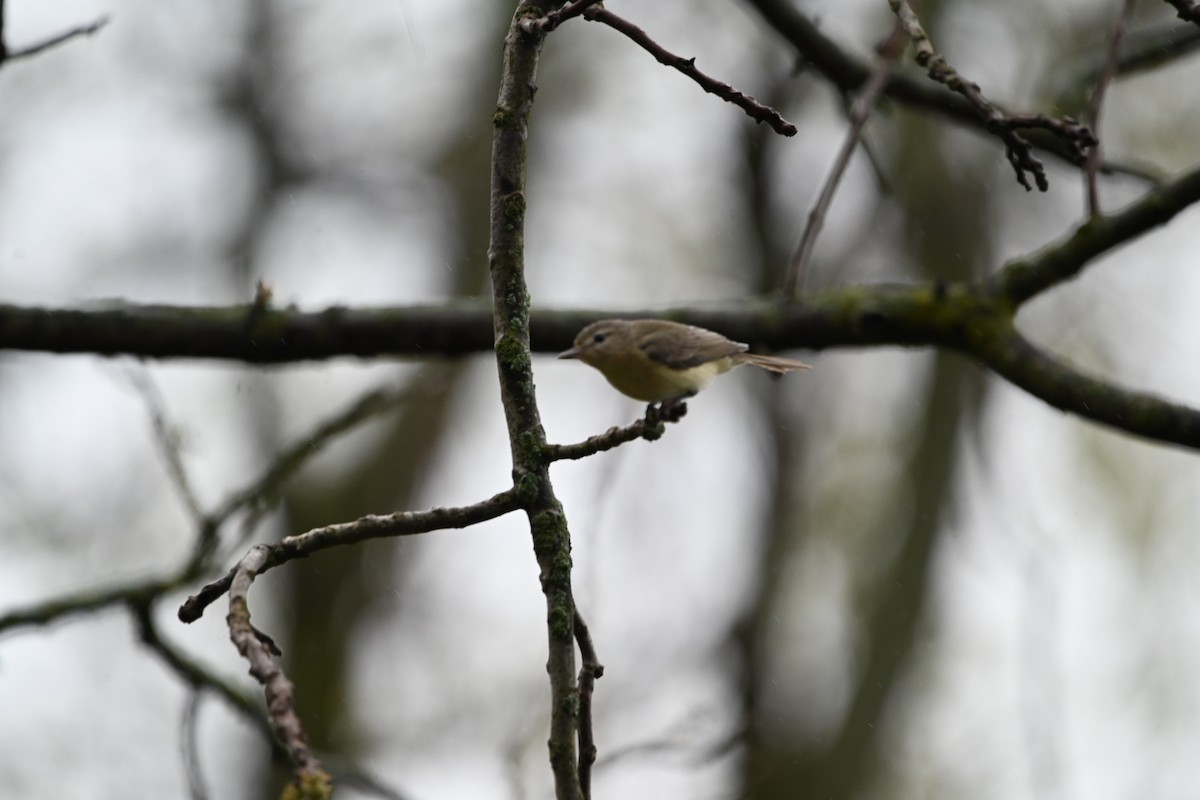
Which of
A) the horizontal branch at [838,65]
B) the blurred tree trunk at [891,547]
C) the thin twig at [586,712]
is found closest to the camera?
the thin twig at [586,712]

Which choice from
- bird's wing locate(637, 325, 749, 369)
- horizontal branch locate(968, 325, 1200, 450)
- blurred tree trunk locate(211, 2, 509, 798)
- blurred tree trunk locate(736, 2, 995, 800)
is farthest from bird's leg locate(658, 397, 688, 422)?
blurred tree trunk locate(736, 2, 995, 800)

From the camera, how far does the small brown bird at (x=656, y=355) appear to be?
408cm

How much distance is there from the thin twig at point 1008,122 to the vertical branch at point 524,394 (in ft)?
2.73

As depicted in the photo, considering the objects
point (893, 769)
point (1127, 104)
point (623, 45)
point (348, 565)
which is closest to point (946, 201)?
point (1127, 104)

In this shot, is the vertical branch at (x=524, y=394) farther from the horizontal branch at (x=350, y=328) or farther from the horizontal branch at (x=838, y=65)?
the horizontal branch at (x=838, y=65)

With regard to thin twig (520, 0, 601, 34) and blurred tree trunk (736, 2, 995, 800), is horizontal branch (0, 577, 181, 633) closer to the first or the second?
thin twig (520, 0, 601, 34)

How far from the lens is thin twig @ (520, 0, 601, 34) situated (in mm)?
2023

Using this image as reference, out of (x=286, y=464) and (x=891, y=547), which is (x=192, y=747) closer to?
(x=286, y=464)

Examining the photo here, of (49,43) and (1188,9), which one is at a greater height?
(49,43)

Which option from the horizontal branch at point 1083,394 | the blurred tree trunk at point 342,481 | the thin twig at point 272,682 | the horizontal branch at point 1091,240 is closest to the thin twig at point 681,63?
the thin twig at point 272,682

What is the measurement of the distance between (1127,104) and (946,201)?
7.26 feet

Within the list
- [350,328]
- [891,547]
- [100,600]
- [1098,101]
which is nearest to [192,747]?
[100,600]

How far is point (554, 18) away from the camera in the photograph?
2.05 metres

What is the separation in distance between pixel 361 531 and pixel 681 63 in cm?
96
